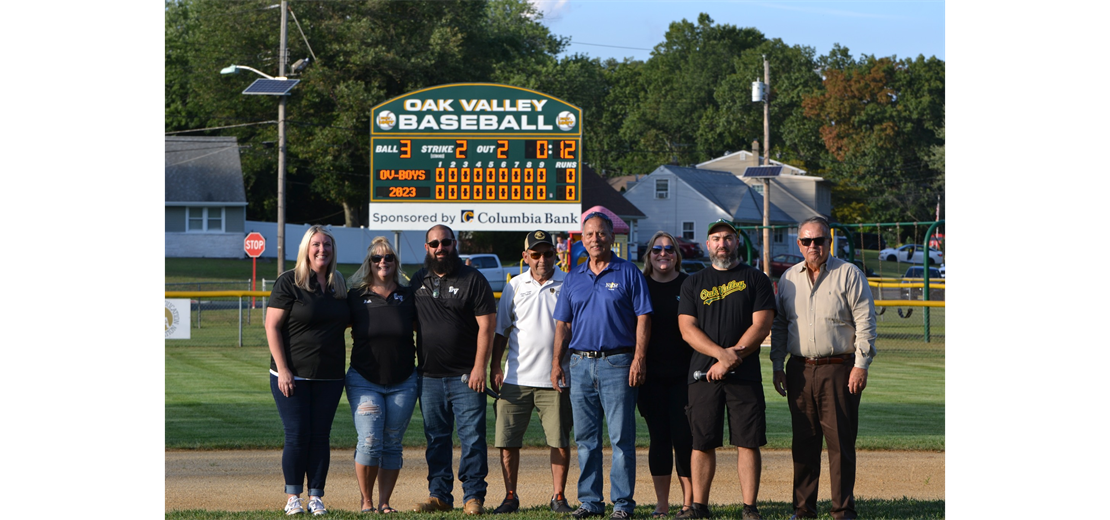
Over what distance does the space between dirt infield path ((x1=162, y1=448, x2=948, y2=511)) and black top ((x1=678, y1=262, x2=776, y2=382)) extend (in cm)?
160

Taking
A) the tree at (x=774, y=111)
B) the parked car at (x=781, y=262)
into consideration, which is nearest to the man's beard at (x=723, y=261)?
the parked car at (x=781, y=262)

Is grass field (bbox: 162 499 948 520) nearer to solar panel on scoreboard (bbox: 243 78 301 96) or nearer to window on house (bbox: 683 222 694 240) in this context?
solar panel on scoreboard (bbox: 243 78 301 96)

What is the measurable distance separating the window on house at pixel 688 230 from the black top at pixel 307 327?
4806 centimetres

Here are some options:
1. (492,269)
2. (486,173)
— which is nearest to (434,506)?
(486,173)

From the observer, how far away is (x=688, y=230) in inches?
2104

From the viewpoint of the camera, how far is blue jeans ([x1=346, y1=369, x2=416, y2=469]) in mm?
6211

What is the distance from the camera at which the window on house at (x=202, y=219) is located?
130 ft

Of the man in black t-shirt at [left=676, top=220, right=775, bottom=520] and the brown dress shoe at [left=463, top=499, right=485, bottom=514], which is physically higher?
the man in black t-shirt at [left=676, top=220, right=775, bottom=520]

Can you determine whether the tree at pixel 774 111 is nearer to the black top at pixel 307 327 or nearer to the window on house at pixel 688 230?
the window on house at pixel 688 230

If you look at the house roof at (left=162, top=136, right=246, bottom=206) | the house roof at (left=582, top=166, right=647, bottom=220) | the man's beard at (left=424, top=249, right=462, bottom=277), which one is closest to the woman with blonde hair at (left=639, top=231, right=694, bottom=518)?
the man's beard at (left=424, top=249, right=462, bottom=277)

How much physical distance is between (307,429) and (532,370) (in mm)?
1537

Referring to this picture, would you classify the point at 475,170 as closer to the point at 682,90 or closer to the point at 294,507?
the point at 294,507
